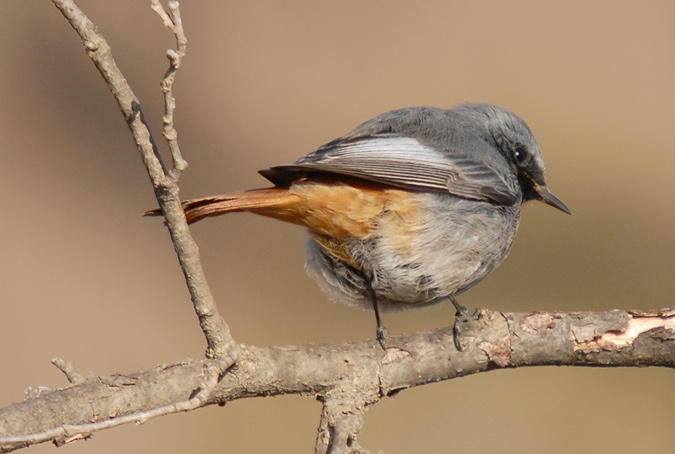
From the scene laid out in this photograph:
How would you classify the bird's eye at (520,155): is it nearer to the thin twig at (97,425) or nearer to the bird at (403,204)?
the bird at (403,204)

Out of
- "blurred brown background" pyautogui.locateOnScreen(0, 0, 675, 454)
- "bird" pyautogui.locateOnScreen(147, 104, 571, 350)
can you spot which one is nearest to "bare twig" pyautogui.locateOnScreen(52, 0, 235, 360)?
"bird" pyautogui.locateOnScreen(147, 104, 571, 350)

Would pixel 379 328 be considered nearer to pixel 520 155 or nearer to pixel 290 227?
pixel 520 155

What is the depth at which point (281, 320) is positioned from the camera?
6902 millimetres

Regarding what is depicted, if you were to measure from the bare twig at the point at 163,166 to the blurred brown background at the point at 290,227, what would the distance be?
2.90m

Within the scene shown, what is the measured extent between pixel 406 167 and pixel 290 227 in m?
4.62

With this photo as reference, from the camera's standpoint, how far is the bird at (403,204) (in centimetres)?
342

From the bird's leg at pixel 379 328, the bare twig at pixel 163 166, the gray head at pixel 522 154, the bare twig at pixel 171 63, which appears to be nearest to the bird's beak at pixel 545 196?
the gray head at pixel 522 154

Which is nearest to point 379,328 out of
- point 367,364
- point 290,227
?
point 367,364

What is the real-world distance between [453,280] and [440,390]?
3.16 meters

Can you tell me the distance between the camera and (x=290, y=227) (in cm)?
817

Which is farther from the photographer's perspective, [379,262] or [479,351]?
[379,262]

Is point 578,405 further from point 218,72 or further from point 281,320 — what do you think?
point 218,72

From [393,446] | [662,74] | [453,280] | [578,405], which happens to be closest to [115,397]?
[453,280]

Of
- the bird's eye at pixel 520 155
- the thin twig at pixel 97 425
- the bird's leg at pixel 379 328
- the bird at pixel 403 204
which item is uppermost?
the bird's eye at pixel 520 155
